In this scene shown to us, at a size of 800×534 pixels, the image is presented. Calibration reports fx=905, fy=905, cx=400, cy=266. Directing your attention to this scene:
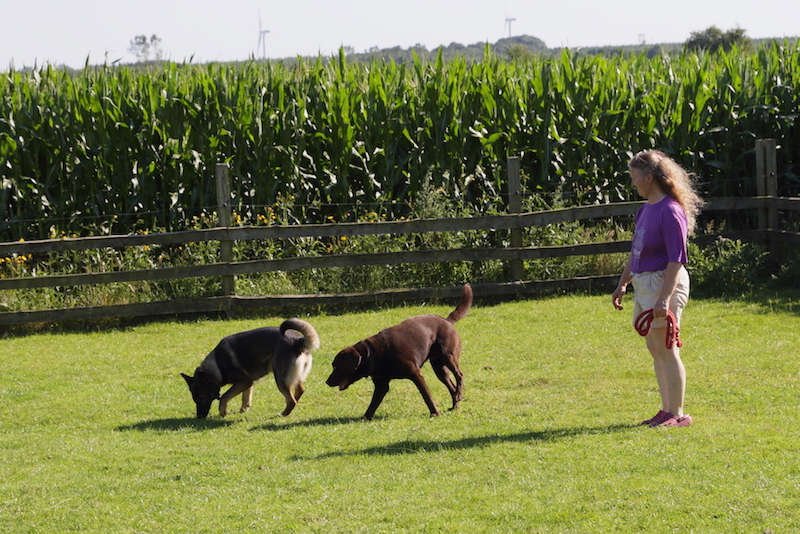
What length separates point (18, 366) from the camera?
1039cm

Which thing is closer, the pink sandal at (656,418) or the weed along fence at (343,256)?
the pink sandal at (656,418)

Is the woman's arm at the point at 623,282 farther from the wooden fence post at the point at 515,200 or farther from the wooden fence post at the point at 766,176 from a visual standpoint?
the wooden fence post at the point at 766,176

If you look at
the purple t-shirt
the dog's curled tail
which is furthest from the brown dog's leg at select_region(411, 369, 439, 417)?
the purple t-shirt

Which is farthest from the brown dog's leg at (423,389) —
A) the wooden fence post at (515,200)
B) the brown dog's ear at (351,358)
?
the wooden fence post at (515,200)

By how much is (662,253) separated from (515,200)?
6.79m

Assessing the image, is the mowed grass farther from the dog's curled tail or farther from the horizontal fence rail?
the horizontal fence rail

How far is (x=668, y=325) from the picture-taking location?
6.25m

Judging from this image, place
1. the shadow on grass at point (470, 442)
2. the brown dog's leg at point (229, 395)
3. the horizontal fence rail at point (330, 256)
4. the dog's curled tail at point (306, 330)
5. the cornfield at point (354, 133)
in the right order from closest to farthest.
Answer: the shadow on grass at point (470, 442) → the dog's curled tail at point (306, 330) → the brown dog's leg at point (229, 395) → the horizontal fence rail at point (330, 256) → the cornfield at point (354, 133)

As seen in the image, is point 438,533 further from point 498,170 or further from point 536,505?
point 498,170

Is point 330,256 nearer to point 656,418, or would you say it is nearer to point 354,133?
point 354,133

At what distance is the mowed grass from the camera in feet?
16.6

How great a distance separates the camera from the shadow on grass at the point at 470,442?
6.39 metres

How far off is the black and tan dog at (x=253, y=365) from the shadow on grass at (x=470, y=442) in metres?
1.41

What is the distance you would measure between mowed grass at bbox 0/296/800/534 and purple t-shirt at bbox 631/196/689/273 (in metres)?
1.21
